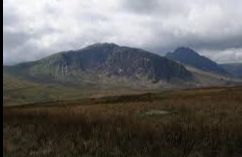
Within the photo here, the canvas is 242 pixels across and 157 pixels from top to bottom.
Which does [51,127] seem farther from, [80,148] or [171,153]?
[171,153]

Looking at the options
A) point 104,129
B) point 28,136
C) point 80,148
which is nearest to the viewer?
point 80,148

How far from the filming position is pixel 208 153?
1252cm

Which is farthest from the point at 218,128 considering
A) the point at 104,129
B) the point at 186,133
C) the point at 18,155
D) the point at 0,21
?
the point at 0,21

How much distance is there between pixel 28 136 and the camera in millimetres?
17500

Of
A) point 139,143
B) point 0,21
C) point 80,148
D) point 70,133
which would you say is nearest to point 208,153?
point 139,143

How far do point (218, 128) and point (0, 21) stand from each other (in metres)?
11.7

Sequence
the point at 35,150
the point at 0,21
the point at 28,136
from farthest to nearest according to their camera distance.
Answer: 1. the point at 28,136
2. the point at 35,150
3. the point at 0,21

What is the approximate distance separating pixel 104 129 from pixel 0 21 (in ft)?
38.4

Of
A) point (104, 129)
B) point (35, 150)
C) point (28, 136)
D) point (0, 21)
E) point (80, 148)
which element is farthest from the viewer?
point (28, 136)

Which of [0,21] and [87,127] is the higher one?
[0,21]

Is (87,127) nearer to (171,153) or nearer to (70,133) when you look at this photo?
(70,133)

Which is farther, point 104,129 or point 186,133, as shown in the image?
point 104,129

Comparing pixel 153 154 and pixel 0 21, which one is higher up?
pixel 0 21

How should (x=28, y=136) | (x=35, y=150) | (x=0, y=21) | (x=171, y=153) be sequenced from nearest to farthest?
(x=0, y=21) < (x=171, y=153) < (x=35, y=150) < (x=28, y=136)
